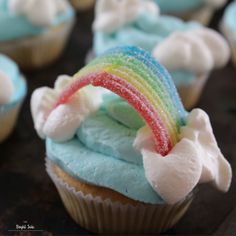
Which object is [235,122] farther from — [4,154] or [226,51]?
[4,154]

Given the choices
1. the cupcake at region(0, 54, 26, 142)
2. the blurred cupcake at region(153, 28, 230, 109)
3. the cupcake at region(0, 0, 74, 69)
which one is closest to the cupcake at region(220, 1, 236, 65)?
the blurred cupcake at region(153, 28, 230, 109)

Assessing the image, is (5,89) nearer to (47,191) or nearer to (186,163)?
(47,191)

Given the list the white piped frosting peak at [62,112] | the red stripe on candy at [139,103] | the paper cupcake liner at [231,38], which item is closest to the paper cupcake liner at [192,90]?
the paper cupcake liner at [231,38]

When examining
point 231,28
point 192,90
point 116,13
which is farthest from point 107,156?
point 231,28

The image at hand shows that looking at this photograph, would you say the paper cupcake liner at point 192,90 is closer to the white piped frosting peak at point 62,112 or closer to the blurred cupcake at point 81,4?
the white piped frosting peak at point 62,112

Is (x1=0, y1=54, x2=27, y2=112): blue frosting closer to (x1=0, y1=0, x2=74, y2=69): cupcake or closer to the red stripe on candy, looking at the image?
(x1=0, y1=0, x2=74, y2=69): cupcake

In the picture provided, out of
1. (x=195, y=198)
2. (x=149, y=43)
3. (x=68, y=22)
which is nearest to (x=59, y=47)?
(x=68, y=22)
